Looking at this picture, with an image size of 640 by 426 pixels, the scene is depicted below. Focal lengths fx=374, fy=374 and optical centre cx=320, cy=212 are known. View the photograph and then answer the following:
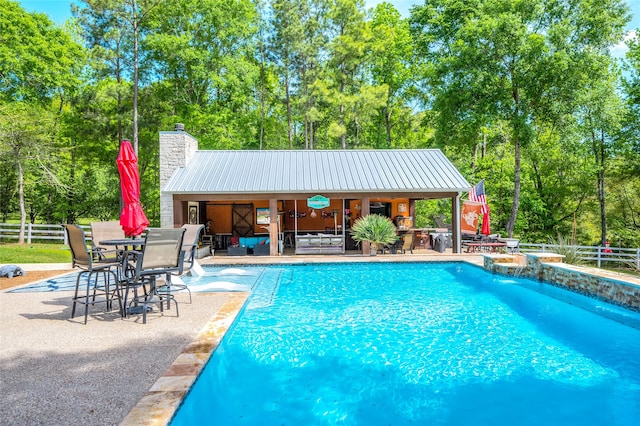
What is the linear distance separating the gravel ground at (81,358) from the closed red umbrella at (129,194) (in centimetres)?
128

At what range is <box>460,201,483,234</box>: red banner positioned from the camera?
47.9 feet

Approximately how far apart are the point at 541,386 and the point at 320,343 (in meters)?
2.42

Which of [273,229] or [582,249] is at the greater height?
[273,229]

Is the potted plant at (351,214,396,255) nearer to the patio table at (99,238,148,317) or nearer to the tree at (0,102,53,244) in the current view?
the patio table at (99,238,148,317)

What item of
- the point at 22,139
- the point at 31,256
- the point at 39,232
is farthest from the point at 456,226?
the point at 22,139

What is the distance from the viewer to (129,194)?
5473 millimetres

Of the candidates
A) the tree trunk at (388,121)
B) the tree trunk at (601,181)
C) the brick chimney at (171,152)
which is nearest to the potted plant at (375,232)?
the brick chimney at (171,152)

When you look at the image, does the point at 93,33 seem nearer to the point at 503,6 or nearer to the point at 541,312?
the point at 503,6

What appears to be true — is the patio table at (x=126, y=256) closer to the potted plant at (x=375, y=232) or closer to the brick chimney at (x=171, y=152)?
the potted plant at (x=375, y=232)

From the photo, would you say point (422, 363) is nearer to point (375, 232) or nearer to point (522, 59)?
point (375, 232)

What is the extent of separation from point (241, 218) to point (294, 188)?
4.73 m

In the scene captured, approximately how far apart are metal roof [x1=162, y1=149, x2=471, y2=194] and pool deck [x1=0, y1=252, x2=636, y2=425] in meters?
6.87

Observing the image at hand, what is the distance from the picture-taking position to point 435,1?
2009cm

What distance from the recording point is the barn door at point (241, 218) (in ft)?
53.1
